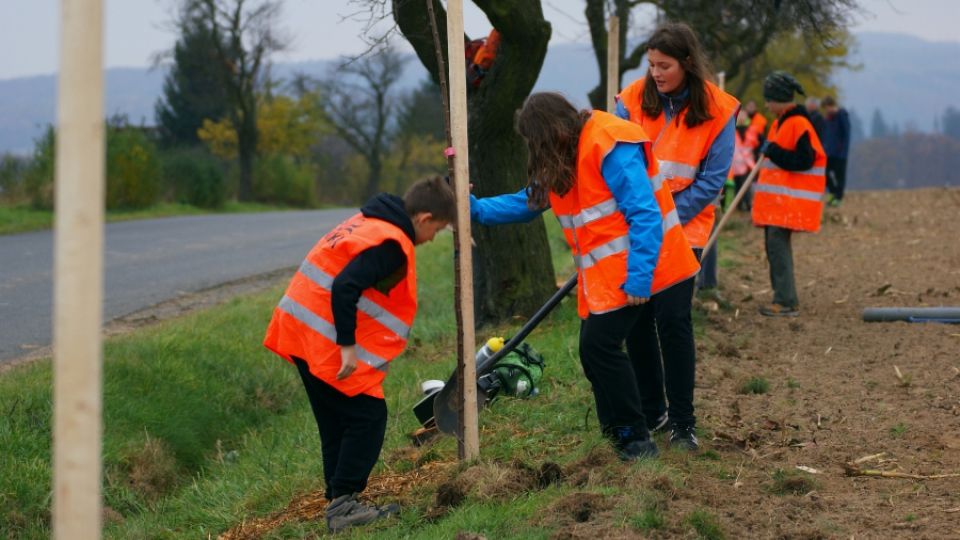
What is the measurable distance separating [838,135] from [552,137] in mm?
16673

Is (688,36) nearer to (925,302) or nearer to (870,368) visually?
(870,368)

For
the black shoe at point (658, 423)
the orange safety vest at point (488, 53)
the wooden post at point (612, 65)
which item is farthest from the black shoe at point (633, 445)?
the orange safety vest at point (488, 53)

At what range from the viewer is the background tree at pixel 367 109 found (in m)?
59.3

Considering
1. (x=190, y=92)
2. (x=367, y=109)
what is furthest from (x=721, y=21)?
(x=367, y=109)

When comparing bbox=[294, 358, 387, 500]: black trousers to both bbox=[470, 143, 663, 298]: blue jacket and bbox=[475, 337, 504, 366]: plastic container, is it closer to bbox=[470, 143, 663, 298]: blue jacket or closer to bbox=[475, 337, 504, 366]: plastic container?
bbox=[470, 143, 663, 298]: blue jacket

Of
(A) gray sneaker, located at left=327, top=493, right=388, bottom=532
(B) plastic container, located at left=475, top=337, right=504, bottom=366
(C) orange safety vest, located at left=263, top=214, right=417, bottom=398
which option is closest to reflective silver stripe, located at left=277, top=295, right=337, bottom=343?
(C) orange safety vest, located at left=263, top=214, right=417, bottom=398

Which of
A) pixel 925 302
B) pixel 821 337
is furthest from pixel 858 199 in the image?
pixel 821 337

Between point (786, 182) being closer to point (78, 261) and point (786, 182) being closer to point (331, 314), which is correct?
point (331, 314)

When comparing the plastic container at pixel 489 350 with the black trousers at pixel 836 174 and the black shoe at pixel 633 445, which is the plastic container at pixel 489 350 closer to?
the black shoe at pixel 633 445

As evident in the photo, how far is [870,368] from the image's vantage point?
725 cm

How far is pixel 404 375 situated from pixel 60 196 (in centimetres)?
587

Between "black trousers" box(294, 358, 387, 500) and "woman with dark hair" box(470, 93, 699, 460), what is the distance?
3.19ft

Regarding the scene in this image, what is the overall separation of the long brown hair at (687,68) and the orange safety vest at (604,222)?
70cm

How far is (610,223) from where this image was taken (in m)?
4.79
